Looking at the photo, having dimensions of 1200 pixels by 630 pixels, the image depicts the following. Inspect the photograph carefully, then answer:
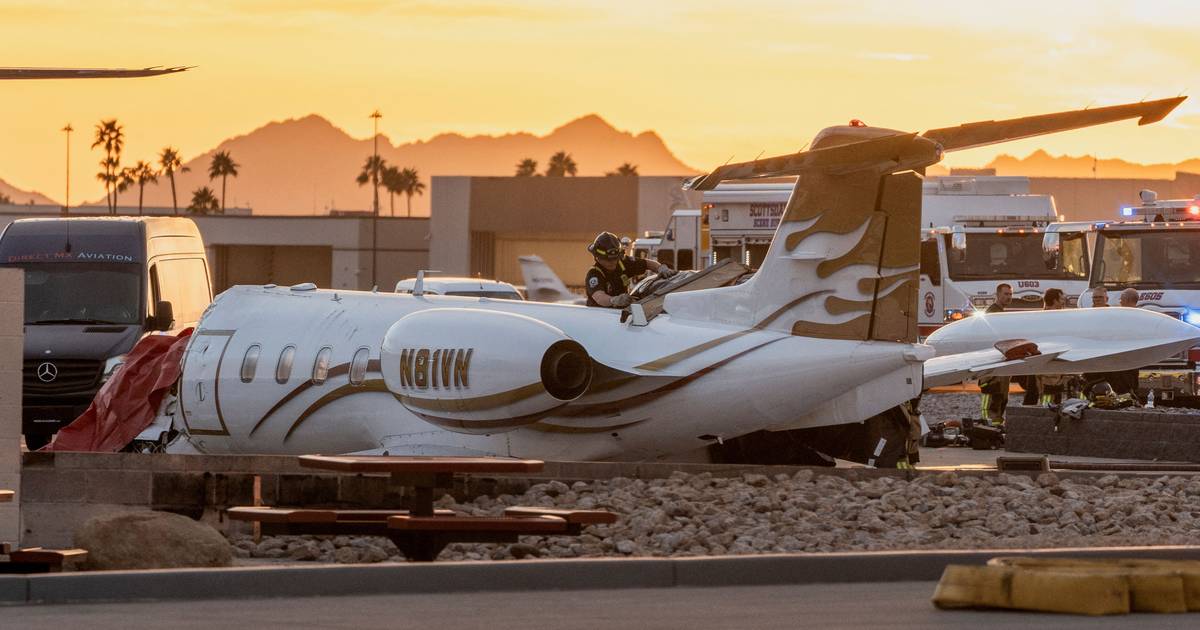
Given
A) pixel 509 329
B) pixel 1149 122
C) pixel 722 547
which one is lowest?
pixel 722 547

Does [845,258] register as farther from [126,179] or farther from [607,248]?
[126,179]

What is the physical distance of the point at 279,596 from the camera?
35.1 ft

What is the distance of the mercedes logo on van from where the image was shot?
86.4ft

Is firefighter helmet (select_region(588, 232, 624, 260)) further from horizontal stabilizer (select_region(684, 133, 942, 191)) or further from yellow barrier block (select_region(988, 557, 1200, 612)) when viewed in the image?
yellow barrier block (select_region(988, 557, 1200, 612))

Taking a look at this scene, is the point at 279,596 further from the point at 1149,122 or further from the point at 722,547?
the point at 1149,122

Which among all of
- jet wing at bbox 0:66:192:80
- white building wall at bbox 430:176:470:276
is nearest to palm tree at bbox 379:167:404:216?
white building wall at bbox 430:176:470:276

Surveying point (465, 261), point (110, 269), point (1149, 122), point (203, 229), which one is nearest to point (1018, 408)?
point (1149, 122)

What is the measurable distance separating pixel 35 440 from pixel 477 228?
74.3 meters

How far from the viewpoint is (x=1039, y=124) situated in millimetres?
16359

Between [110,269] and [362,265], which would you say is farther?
[362,265]

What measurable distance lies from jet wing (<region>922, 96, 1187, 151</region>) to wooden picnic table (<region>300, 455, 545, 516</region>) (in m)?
4.91

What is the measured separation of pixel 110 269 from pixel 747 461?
11.6m

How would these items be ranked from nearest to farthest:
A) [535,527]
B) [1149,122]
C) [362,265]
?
1. [535,527]
2. [1149,122]
3. [362,265]

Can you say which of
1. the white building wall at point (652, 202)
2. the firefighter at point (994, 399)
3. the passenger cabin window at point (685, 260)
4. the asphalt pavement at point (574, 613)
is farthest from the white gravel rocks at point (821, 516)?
the white building wall at point (652, 202)
